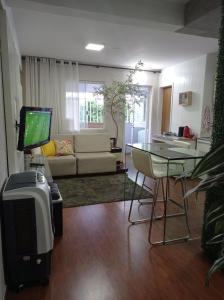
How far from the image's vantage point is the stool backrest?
88.7 inches

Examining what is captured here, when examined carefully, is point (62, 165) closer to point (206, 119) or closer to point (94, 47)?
point (94, 47)

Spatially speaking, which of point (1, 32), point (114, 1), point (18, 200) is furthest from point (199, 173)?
point (114, 1)

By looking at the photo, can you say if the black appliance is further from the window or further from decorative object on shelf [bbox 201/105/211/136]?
the window

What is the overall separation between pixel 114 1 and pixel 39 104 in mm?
3263

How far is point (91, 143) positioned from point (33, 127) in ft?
8.94

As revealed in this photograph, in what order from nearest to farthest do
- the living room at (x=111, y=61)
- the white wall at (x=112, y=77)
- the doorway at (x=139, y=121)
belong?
the living room at (x=111, y=61) → the white wall at (x=112, y=77) → the doorway at (x=139, y=121)

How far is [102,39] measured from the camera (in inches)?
139

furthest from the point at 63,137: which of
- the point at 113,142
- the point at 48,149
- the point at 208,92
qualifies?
the point at 208,92

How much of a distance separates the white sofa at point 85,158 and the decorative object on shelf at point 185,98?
1.85 metres

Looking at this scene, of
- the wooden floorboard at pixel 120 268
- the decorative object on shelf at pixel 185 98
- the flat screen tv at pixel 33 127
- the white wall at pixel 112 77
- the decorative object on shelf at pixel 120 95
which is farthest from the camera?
the white wall at pixel 112 77

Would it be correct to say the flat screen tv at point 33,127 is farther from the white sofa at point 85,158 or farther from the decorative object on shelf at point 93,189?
the white sofa at point 85,158

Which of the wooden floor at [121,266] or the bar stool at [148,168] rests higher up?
the bar stool at [148,168]

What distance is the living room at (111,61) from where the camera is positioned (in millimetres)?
1807

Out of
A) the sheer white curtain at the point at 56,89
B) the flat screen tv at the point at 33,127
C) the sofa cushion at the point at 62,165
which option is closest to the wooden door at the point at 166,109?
the sheer white curtain at the point at 56,89
